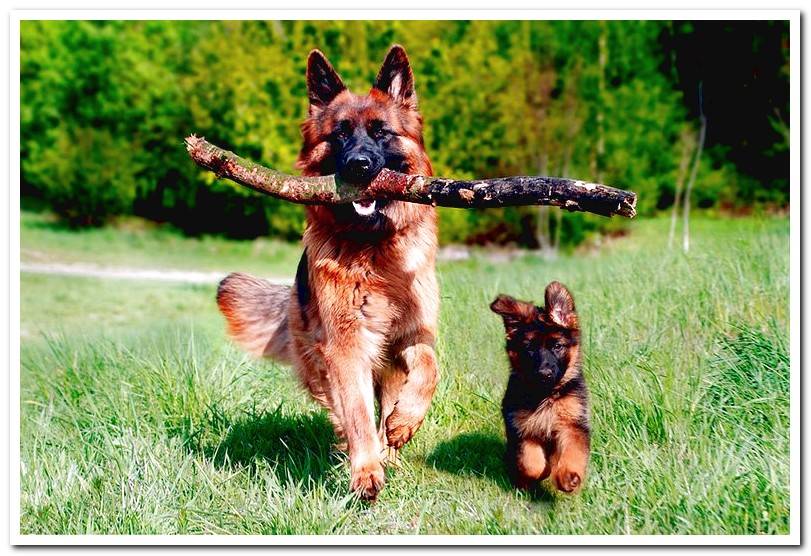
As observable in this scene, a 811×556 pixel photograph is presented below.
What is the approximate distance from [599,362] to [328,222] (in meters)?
2.11

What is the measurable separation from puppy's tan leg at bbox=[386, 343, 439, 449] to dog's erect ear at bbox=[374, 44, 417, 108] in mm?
1620

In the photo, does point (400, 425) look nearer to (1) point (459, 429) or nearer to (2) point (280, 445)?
(1) point (459, 429)

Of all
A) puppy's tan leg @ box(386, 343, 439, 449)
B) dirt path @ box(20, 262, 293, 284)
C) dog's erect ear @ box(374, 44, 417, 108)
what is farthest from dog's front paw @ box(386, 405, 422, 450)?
dirt path @ box(20, 262, 293, 284)

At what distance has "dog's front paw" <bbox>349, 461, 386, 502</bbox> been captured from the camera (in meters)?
5.13

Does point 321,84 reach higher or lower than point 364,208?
higher

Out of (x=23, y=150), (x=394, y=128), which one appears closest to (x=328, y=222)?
(x=394, y=128)

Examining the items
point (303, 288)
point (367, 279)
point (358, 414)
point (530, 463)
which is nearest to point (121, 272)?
point (303, 288)

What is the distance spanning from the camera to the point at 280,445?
6.20 metres

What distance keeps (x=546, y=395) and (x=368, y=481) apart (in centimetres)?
113

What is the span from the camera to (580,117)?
54.2 feet

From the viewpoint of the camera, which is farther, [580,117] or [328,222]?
[580,117]

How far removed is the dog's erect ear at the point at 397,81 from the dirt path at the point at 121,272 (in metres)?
12.9
